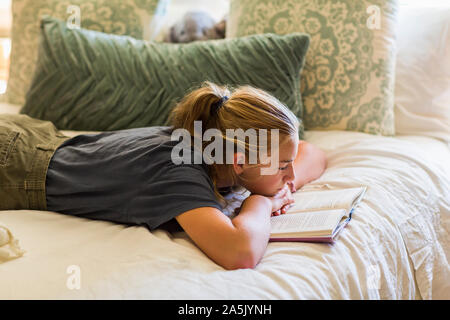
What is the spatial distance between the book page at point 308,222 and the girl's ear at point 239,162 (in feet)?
0.42

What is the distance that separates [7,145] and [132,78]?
0.49 metres

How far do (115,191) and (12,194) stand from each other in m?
0.25

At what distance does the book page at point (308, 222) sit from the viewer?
32.9 inches

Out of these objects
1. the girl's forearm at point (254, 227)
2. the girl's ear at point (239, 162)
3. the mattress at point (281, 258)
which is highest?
the girl's ear at point (239, 162)

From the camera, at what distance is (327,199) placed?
0.99 metres

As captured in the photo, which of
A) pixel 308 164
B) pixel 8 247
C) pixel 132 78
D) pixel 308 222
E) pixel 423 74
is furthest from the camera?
pixel 423 74

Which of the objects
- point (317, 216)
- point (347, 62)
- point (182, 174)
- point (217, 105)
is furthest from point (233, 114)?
point (347, 62)

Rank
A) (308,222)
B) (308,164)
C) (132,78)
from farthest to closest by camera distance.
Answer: (132,78) → (308,164) → (308,222)

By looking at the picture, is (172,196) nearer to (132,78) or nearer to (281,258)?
(281,258)

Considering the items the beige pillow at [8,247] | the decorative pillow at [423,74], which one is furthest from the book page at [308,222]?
the decorative pillow at [423,74]

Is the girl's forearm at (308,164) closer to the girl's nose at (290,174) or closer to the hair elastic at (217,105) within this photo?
the girl's nose at (290,174)

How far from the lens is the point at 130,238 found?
2.78 feet

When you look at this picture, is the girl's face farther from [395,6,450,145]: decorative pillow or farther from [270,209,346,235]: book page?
[395,6,450,145]: decorative pillow
